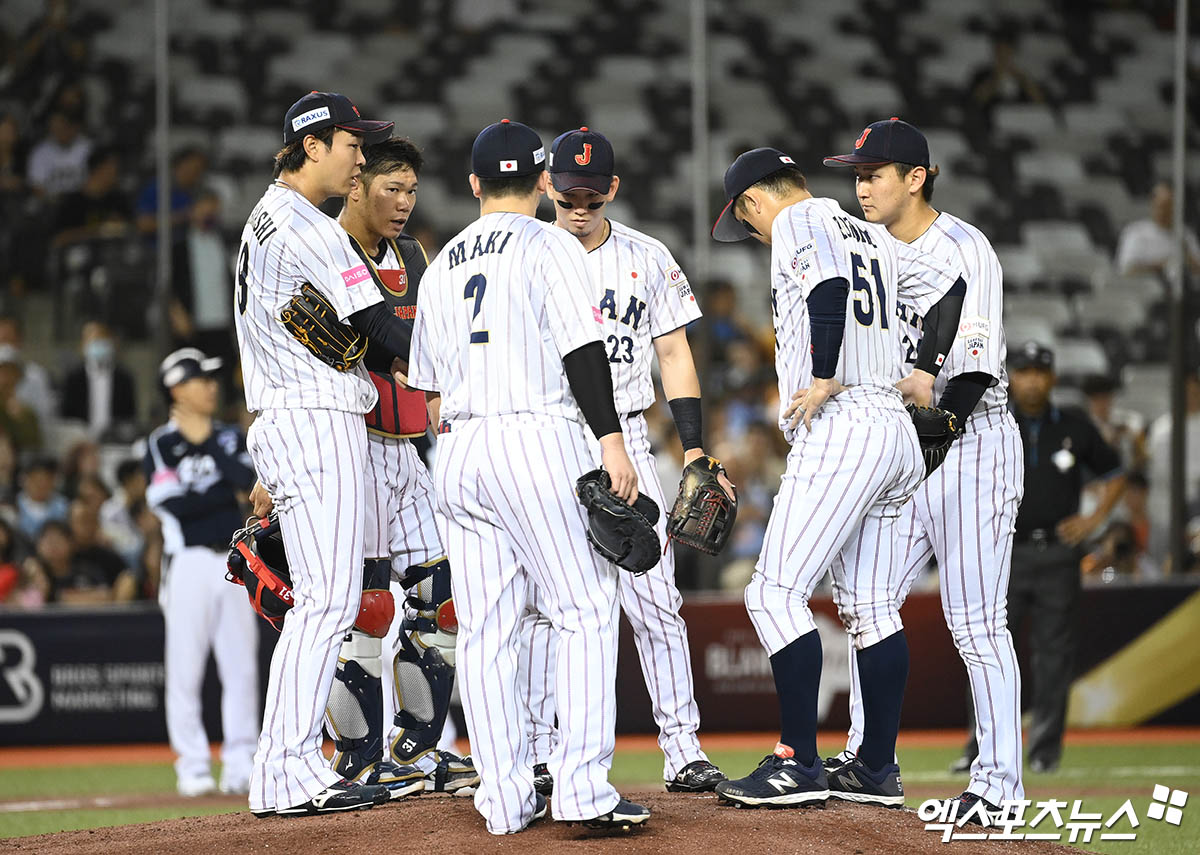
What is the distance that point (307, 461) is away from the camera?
4.83 m

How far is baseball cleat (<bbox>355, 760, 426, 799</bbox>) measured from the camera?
515cm

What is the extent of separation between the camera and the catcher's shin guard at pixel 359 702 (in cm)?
A: 523

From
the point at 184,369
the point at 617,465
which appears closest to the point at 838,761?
the point at 617,465

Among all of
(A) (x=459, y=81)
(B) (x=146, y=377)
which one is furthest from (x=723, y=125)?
(B) (x=146, y=377)

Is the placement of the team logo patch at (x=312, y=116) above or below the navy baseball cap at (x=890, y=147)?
above

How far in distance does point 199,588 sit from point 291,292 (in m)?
3.72

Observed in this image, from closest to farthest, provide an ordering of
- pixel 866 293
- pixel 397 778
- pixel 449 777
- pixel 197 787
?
pixel 866 293, pixel 397 778, pixel 449 777, pixel 197 787

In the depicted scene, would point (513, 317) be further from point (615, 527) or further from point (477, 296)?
point (615, 527)

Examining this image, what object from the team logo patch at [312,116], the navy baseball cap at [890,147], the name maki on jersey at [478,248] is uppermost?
the team logo patch at [312,116]

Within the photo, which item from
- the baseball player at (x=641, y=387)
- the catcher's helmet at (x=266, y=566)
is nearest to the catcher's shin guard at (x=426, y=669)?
the baseball player at (x=641, y=387)

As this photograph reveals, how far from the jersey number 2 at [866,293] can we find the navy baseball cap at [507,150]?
1.14 metres

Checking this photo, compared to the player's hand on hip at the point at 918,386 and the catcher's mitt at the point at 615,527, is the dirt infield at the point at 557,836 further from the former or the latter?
the player's hand on hip at the point at 918,386

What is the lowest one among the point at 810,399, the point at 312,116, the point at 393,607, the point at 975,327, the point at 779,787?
the point at 779,787

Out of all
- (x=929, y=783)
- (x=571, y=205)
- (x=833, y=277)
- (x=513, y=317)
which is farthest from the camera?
(x=929, y=783)
